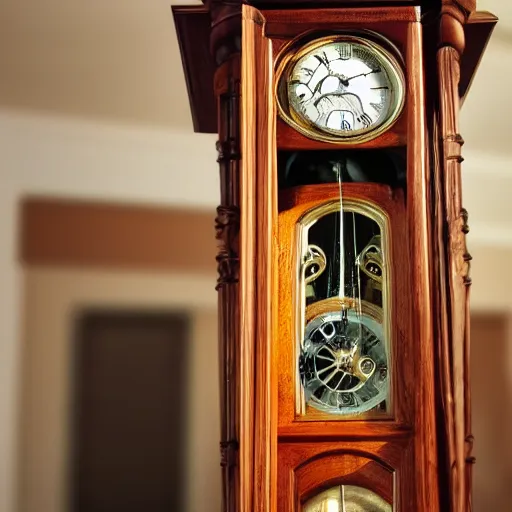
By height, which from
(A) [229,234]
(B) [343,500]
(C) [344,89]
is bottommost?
(B) [343,500]

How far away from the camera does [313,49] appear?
1.33m

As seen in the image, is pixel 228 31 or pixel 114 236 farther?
pixel 114 236

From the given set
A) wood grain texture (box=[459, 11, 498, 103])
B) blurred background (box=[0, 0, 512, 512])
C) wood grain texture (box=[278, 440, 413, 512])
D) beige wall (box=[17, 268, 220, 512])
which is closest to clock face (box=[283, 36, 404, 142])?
wood grain texture (box=[459, 11, 498, 103])

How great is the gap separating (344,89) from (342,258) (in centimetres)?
26

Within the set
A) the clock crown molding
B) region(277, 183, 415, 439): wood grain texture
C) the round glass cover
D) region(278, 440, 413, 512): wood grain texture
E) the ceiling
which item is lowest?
the round glass cover

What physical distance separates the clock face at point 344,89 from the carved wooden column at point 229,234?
96mm

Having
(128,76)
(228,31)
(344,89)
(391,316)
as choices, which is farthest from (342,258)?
(128,76)

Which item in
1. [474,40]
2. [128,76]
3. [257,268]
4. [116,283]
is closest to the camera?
[257,268]

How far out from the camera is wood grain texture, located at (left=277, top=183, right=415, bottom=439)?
4.16 ft

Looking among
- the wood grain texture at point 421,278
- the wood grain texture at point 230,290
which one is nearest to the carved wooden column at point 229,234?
the wood grain texture at point 230,290

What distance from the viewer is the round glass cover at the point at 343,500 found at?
127 centimetres

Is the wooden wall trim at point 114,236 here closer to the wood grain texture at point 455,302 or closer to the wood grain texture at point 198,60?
the wood grain texture at point 198,60

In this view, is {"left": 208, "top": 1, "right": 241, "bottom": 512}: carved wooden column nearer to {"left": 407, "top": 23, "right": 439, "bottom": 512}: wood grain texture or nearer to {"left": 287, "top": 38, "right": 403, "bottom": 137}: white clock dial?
{"left": 287, "top": 38, "right": 403, "bottom": 137}: white clock dial

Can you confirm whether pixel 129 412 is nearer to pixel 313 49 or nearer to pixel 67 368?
pixel 67 368
